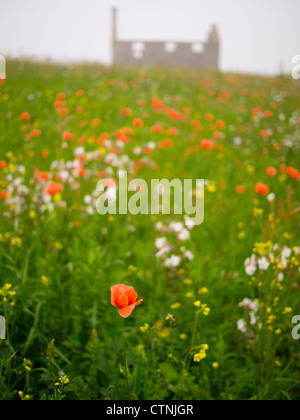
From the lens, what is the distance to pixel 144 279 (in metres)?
2.02

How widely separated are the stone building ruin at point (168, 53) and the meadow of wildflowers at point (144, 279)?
Answer: 15.5 m

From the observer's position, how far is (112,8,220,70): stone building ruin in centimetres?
1814

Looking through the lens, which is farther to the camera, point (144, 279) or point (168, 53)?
point (168, 53)

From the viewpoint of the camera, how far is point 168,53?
1872 centimetres

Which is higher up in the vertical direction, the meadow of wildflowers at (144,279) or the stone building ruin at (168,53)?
the stone building ruin at (168,53)

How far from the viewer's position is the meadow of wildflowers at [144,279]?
4.80 feet

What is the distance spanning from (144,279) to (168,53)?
63.3 feet

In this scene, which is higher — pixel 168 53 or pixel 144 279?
pixel 168 53

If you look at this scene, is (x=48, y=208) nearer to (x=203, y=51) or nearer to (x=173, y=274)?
(x=173, y=274)

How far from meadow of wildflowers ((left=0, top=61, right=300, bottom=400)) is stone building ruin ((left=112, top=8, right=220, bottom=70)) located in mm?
15529

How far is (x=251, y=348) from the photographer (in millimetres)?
1681
